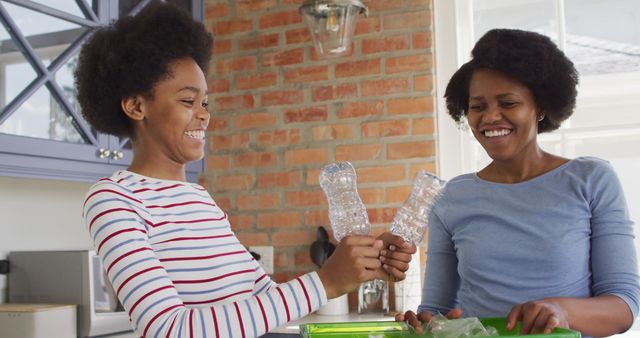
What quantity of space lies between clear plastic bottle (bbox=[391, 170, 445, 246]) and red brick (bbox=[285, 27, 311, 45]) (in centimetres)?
199

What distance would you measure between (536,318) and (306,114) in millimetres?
2064

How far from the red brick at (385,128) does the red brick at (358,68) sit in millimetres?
208

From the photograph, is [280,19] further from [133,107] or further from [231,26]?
[133,107]

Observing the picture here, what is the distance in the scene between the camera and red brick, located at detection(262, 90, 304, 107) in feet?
10.2

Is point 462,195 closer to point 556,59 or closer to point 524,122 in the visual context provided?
point 524,122

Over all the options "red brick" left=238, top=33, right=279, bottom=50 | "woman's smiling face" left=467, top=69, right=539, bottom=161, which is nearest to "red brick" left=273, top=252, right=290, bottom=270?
"red brick" left=238, top=33, right=279, bottom=50

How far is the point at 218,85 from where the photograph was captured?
3.26 meters

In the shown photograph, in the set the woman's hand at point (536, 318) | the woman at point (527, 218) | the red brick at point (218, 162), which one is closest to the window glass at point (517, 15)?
the red brick at point (218, 162)

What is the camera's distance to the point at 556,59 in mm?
1577

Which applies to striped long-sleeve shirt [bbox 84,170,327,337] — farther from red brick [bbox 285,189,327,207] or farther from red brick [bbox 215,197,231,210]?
red brick [bbox 215,197,231,210]

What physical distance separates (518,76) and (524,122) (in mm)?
95

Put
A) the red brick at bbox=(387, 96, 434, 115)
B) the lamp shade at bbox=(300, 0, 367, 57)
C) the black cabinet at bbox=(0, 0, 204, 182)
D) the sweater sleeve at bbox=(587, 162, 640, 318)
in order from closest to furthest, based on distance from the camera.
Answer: the sweater sleeve at bbox=(587, 162, 640, 318) < the black cabinet at bbox=(0, 0, 204, 182) < the lamp shade at bbox=(300, 0, 367, 57) < the red brick at bbox=(387, 96, 434, 115)

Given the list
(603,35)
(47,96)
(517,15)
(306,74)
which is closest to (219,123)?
(306,74)

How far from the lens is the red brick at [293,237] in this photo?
10.0ft
